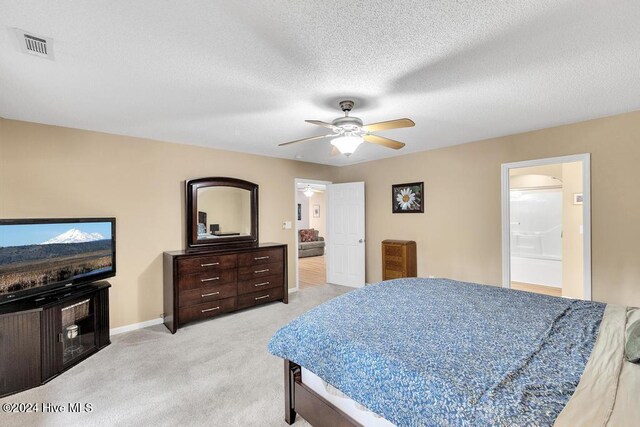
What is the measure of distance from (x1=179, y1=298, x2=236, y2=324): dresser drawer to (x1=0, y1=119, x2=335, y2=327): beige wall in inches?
21.3

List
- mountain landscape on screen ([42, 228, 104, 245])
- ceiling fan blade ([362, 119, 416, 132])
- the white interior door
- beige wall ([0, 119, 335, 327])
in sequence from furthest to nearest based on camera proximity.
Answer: the white interior door < beige wall ([0, 119, 335, 327]) < mountain landscape on screen ([42, 228, 104, 245]) < ceiling fan blade ([362, 119, 416, 132])

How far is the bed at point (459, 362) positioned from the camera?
1.04 meters

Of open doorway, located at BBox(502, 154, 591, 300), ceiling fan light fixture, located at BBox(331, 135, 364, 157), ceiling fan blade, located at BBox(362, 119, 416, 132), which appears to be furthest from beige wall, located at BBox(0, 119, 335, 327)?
open doorway, located at BBox(502, 154, 591, 300)

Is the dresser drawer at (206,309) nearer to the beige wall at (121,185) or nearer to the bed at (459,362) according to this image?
the beige wall at (121,185)

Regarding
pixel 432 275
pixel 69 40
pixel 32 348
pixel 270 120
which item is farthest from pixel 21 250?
pixel 432 275

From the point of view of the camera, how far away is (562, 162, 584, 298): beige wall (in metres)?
4.13

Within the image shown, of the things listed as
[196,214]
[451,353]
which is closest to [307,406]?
[451,353]

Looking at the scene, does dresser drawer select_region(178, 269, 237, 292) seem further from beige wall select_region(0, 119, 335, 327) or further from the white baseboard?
the white baseboard

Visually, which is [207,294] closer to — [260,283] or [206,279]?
[206,279]

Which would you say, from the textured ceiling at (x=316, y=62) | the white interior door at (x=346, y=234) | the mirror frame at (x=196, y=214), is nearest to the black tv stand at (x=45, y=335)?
the mirror frame at (x=196, y=214)

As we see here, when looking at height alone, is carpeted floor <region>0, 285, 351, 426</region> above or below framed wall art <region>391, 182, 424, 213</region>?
below

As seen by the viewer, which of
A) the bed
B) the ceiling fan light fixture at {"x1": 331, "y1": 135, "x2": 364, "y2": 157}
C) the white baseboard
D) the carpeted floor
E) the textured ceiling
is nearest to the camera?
the bed

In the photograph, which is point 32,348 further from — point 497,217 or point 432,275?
point 497,217

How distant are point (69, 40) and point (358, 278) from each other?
481 cm
